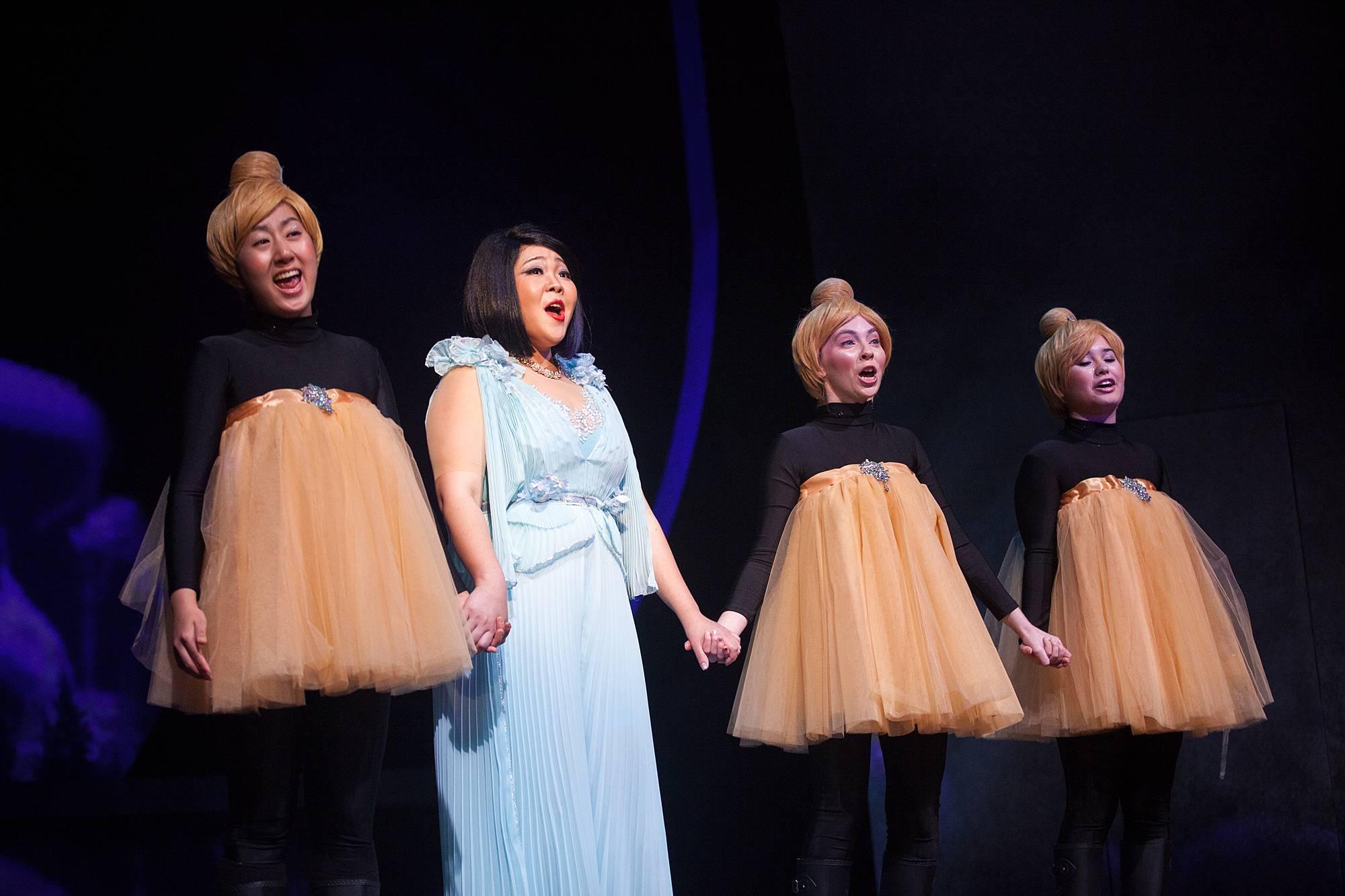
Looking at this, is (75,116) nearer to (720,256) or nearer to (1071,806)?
(720,256)

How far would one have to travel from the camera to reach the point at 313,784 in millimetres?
2061

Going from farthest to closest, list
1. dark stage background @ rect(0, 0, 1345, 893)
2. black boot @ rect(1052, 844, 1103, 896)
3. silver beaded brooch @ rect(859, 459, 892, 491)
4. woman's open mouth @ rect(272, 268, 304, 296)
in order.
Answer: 1. dark stage background @ rect(0, 0, 1345, 893)
2. black boot @ rect(1052, 844, 1103, 896)
3. silver beaded brooch @ rect(859, 459, 892, 491)
4. woman's open mouth @ rect(272, 268, 304, 296)

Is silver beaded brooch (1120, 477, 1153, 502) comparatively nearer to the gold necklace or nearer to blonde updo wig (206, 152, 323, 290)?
the gold necklace

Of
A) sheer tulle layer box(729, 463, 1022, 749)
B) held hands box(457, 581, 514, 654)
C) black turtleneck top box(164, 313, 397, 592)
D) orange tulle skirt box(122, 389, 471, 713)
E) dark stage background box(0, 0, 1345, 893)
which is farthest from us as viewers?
dark stage background box(0, 0, 1345, 893)

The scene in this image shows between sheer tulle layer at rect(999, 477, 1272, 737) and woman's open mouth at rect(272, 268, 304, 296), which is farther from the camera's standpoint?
sheer tulle layer at rect(999, 477, 1272, 737)

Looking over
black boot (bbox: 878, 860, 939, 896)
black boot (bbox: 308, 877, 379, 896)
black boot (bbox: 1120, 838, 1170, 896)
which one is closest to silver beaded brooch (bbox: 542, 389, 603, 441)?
black boot (bbox: 308, 877, 379, 896)

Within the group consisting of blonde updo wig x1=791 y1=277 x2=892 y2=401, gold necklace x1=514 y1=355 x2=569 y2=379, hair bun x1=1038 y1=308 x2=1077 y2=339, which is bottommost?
gold necklace x1=514 y1=355 x2=569 y2=379

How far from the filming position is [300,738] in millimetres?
2096

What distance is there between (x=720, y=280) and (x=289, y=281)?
1960 millimetres

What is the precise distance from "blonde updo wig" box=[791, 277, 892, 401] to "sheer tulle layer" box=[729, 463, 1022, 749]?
0.30 m

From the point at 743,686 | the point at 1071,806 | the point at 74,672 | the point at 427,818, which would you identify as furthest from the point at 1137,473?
the point at 74,672

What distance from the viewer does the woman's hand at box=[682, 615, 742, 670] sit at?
2461 mm

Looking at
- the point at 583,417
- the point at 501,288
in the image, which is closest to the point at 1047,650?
the point at 583,417

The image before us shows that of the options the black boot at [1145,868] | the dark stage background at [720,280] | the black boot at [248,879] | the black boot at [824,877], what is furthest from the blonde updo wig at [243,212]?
the black boot at [1145,868]
